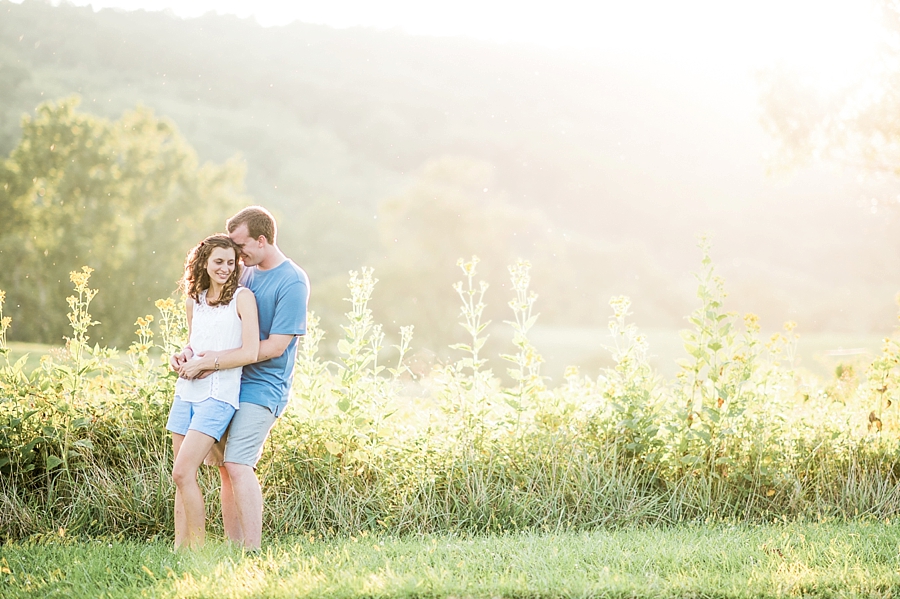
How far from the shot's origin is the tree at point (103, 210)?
25922 millimetres

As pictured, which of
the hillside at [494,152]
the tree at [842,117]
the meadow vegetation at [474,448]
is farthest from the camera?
the hillside at [494,152]

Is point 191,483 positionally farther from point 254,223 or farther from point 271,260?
point 254,223

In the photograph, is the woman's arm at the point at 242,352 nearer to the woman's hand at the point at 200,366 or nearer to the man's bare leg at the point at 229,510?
the woman's hand at the point at 200,366

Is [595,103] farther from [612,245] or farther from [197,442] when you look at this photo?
[197,442]

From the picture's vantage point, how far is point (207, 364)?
3.53m

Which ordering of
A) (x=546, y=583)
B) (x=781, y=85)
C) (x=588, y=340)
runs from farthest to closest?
1. (x=588, y=340)
2. (x=781, y=85)
3. (x=546, y=583)

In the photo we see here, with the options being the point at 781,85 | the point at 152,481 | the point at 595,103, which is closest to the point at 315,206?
the point at 595,103

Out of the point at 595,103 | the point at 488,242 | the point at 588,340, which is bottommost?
the point at 588,340

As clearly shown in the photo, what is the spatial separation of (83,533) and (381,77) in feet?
147

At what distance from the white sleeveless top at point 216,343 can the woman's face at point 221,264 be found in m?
0.10

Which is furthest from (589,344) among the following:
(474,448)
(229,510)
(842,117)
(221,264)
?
(221,264)

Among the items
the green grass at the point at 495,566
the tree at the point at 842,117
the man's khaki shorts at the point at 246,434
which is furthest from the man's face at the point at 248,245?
the tree at the point at 842,117

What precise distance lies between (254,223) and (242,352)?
646 mm

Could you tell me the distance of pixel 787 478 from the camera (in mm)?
4492
